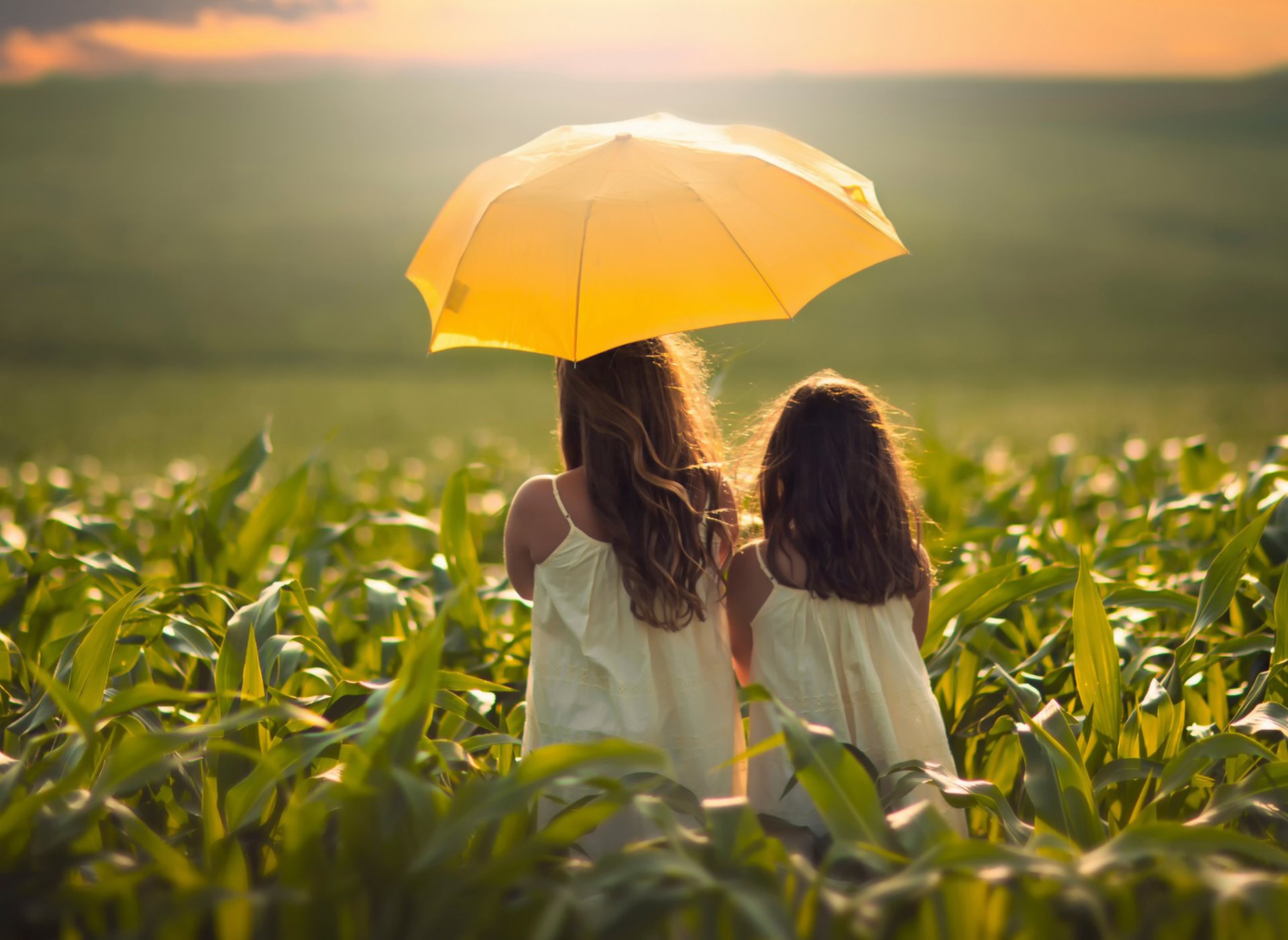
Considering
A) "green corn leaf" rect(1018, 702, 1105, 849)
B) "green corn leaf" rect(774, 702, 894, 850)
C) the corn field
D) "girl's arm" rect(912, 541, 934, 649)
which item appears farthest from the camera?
"girl's arm" rect(912, 541, 934, 649)

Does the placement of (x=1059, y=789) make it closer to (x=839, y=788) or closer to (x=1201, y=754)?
(x=1201, y=754)

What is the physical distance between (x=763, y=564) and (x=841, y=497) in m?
0.20

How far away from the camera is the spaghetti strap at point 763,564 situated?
202cm

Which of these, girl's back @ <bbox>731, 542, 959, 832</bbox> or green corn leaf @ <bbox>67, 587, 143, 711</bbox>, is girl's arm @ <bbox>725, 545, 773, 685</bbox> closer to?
girl's back @ <bbox>731, 542, 959, 832</bbox>

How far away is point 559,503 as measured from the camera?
201 centimetres

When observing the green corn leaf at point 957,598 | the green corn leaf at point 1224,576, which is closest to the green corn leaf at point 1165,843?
the green corn leaf at point 1224,576

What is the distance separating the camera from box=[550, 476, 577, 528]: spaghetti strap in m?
2.00

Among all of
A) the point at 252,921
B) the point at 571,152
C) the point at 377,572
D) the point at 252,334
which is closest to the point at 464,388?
the point at 252,334

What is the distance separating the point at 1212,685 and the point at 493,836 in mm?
1685

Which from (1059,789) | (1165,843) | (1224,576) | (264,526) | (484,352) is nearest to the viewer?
(1165,843)

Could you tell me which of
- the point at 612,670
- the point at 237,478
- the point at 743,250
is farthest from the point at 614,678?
the point at 237,478

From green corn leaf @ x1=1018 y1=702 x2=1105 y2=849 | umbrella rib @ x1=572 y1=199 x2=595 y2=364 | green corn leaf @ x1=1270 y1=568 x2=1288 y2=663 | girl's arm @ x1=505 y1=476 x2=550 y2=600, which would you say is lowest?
green corn leaf @ x1=1018 y1=702 x2=1105 y2=849

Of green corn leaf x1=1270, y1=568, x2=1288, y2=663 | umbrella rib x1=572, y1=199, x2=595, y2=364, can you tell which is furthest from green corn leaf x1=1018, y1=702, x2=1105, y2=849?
umbrella rib x1=572, y1=199, x2=595, y2=364

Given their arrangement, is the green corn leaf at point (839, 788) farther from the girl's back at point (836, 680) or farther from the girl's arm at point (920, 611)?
the girl's arm at point (920, 611)
